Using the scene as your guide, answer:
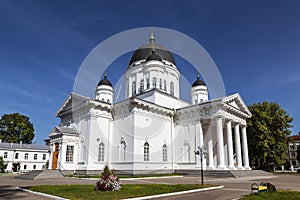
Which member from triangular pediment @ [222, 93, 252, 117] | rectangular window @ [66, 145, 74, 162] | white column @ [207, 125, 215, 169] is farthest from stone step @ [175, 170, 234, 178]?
rectangular window @ [66, 145, 74, 162]

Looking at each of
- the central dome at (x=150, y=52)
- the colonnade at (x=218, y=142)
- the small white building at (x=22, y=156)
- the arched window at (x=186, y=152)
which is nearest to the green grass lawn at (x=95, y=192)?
the colonnade at (x=218, y=142)

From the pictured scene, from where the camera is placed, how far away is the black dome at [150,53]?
1378 inches

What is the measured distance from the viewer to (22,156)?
47.2 meters

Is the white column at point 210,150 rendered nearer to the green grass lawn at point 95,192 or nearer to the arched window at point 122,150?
the arched window at point 122,150

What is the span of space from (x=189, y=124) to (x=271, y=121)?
15.4m

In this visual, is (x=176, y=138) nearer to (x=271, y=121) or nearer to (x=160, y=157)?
(x=160, y=157)

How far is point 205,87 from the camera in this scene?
36.2 metres

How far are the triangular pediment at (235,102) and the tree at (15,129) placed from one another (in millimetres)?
45673

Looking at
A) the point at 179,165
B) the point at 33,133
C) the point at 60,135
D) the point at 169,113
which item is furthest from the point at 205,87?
the point at 33,133

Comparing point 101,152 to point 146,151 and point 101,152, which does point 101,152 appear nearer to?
point 101,152

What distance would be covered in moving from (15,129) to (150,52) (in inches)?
1462

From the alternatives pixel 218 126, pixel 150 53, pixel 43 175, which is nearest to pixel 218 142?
pixel 218 126

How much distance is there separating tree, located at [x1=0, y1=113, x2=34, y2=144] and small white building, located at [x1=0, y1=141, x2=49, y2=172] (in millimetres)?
3466

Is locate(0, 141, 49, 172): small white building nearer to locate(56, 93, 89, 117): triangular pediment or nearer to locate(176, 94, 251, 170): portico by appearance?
locate(56, 93, 89, 117): triangular pediment
